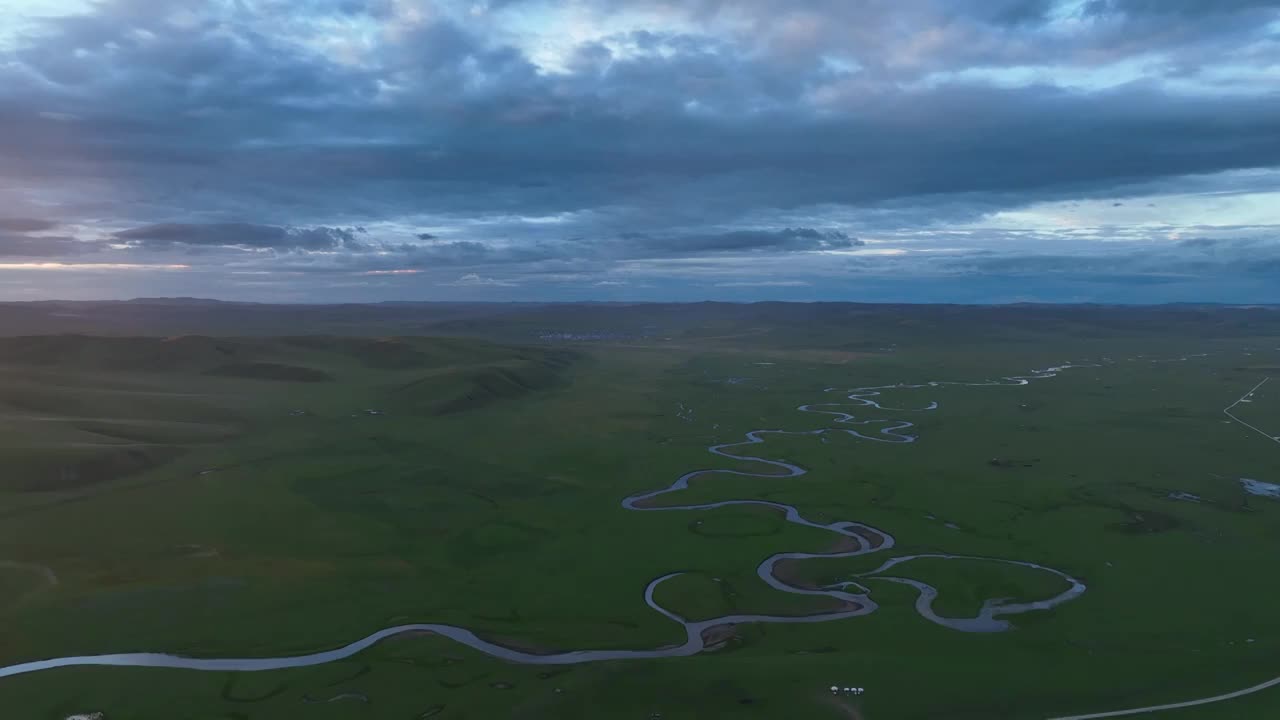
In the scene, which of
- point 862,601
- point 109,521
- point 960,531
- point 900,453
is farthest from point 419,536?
point 900,453

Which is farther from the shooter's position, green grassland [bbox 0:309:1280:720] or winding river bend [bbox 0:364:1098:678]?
winding river bend [bbox 0:364:1098:678]

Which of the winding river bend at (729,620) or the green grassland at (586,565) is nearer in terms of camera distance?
the green grassland at (586,565)

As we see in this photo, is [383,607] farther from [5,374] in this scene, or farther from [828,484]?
[5,374]

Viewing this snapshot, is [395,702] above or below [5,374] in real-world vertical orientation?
below

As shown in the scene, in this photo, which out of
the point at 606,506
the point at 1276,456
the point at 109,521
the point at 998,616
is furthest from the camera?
the point at 1276,456

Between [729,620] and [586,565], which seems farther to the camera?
[586,565]

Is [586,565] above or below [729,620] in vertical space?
above

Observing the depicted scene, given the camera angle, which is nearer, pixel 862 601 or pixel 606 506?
pixel 862 601

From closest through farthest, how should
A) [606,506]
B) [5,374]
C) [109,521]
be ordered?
[109,521]
[606,506]
[5,374]
